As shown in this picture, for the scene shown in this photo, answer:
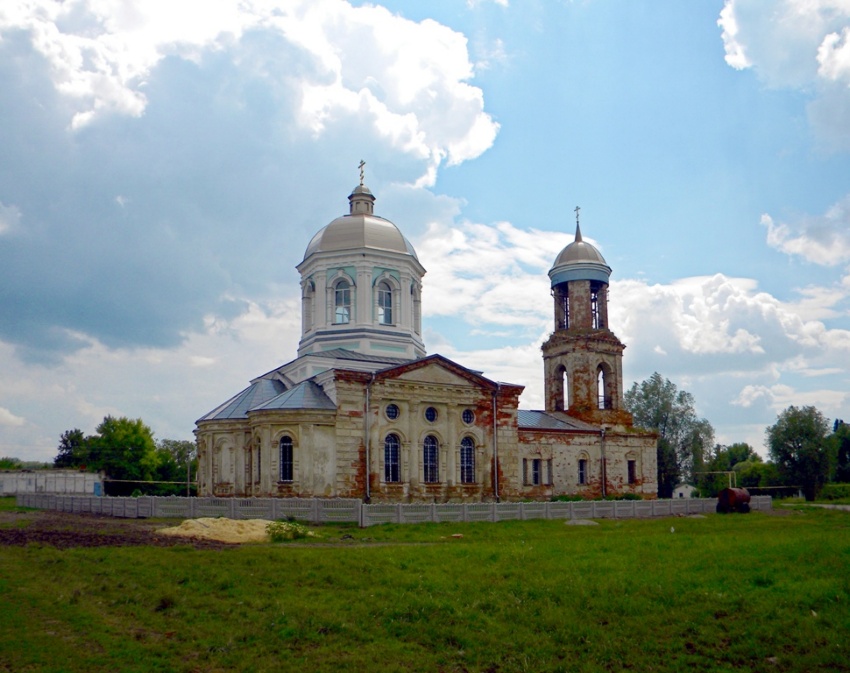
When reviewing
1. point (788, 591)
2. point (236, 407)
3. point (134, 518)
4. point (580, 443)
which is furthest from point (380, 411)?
point (788, 591)

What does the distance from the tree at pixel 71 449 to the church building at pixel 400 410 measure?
40963 millimetres

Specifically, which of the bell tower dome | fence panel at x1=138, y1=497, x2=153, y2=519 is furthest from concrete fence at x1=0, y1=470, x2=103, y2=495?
fence panel at x1=138, y1=497, x2=153, y2=519

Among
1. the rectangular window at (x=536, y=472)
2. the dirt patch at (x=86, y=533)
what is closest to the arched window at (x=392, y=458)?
the rectangular window at (x=536, y=472)

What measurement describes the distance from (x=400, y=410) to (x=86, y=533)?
16166 mm

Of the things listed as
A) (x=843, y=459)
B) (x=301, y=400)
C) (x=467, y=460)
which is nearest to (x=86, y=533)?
(x=301, y=400)

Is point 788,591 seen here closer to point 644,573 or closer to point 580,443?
point 644,573

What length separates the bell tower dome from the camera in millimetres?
40031

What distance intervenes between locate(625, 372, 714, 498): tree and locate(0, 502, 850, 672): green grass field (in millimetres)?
48686

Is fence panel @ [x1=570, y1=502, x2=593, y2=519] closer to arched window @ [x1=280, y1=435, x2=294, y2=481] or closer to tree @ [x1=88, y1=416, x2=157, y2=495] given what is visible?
arched window @ [x1=280, y1=435, x2=294, y2=481]

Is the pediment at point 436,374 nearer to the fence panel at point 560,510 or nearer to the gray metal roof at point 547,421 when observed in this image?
the gray metal roof at point 547,421

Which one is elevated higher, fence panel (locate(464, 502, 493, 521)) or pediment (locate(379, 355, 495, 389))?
pediment (locate(379, 355, 495, 389))

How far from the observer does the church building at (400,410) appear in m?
34.2

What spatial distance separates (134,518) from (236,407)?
9.24 metres

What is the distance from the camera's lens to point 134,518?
2931cm
